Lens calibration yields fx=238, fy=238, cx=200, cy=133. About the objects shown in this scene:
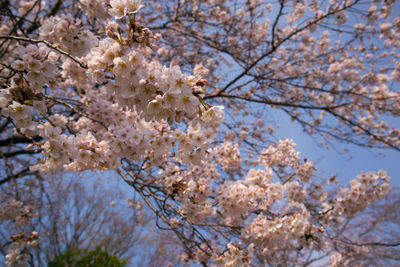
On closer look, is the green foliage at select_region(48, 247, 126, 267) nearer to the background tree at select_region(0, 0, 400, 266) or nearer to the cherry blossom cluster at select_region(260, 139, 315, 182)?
the background tree at select_region(0, 0, 400, 266)

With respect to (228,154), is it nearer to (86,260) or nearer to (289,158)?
(289,158)

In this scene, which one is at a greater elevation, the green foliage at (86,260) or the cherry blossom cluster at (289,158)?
the cherry blossom cluster at (289,158)

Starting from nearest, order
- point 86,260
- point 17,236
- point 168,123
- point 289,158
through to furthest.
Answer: point 168,123, point 17,236, point 289,158, point 86,260

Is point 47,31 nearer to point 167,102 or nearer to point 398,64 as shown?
point 167,102

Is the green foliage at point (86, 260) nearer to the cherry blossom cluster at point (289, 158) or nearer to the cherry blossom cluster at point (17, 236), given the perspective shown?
the cherry blossom cluster at point (17, 236)

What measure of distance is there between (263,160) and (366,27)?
4.38 metres

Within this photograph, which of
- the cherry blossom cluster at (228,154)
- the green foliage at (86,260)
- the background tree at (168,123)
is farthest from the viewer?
the green foliage at (86,260)

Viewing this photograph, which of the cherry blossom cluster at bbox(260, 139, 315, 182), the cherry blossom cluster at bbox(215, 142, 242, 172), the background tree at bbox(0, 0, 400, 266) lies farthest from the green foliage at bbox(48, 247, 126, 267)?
the cherry blossom cluster at bbox(260, 139, 315, 182)

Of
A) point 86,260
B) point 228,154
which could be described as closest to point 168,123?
point 228,154

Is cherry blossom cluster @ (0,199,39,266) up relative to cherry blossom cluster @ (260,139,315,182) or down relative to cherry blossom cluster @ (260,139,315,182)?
down

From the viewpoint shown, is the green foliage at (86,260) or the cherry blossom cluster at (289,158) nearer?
the cherry blossom cluster at (289,158)

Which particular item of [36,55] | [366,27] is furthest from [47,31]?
[366,27]

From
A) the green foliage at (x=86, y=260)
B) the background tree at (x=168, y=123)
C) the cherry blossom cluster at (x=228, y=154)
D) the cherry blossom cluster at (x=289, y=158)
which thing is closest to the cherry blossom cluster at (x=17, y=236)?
the background tree at (x=168, y=123)

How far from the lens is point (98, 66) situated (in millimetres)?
1350
